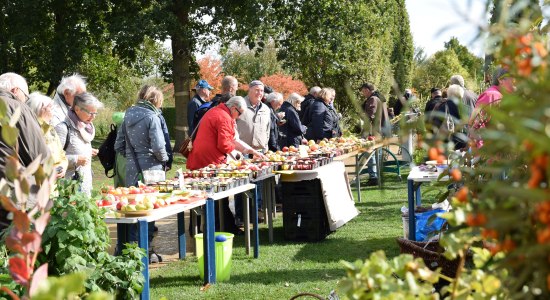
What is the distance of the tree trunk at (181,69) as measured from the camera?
66.2 ft

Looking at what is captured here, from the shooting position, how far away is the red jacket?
8062mm

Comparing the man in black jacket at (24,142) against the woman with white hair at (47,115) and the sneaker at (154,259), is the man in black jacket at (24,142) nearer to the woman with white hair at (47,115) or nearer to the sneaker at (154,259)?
the woman with white hair at (47,115)

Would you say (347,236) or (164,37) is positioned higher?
(164,37)

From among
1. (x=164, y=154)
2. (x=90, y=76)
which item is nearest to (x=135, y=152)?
(x=164, y=154)

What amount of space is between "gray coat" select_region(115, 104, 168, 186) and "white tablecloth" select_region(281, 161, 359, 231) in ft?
5.35

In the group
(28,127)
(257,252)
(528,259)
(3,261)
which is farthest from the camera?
(257,252)

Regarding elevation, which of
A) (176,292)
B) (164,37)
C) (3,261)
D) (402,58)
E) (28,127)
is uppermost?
(402,58)

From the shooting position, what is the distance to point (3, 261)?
3.53 metres

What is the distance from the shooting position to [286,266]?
23.6 feet

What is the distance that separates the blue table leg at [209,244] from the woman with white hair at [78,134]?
1.02m

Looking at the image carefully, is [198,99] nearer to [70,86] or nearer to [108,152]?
[108,152]

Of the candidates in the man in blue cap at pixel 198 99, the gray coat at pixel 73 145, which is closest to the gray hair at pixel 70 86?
the gray coat at pixel 73 145

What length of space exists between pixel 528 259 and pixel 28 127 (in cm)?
375

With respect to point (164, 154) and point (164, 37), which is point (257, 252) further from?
point (164, 37)
